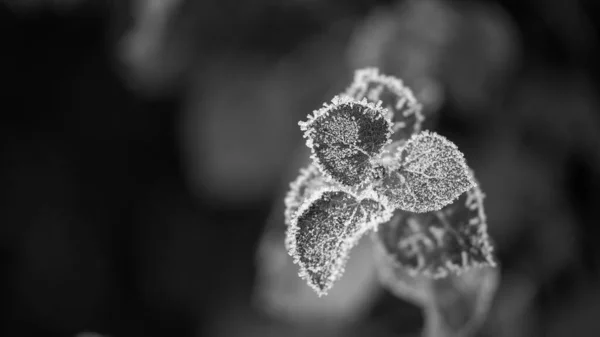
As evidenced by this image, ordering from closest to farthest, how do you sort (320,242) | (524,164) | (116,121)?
(320,242) → (524,164) → (116,121)

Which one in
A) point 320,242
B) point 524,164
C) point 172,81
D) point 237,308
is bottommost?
point 320,242

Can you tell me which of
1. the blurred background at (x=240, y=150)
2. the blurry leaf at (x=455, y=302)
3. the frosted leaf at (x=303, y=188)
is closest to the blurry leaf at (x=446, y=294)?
the blurry leaf at (x=455, y=302)

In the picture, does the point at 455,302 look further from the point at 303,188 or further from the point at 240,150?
the point at 240,150

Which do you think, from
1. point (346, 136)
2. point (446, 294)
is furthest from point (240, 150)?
point (346, 136)

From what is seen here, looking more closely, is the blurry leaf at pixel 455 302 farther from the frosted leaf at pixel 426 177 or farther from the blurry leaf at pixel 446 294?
the frosted leaf at pixel 426 177

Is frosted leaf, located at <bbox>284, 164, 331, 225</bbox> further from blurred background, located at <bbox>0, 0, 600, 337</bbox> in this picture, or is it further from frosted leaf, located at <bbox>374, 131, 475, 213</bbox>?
blurred background, located at <bbox>0, 0, 600, 337</bbox>

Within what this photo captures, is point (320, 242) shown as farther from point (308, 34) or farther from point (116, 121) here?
point (116, 121)

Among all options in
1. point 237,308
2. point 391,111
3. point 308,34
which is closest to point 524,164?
point 308,34

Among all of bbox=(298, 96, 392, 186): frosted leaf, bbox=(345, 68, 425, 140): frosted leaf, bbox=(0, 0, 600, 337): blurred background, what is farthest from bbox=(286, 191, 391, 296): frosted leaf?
bbox=(0, 0, 600, 337): blurred background
